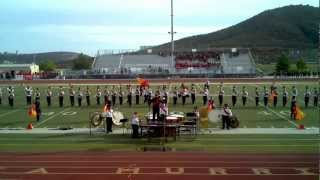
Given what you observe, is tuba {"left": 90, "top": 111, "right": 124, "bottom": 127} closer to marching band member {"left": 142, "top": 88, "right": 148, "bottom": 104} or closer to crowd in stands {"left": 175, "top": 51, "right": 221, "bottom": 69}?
marching band member {"left": 142, "top": 88, "right": 148, "bottom": 104}

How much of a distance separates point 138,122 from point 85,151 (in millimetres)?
3249

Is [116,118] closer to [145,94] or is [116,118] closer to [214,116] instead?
[214,116]

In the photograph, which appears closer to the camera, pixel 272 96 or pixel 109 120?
pixel 109 120

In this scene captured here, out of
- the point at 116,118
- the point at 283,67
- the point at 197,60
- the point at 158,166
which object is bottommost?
the point at 158,166

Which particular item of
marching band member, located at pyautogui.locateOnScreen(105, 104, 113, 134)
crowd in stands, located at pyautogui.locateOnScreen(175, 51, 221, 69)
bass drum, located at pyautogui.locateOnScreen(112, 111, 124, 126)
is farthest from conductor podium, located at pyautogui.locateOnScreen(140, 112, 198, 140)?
crowd in stands, located at pyautogui.locateOnScreen(175, 51, 221, 69)

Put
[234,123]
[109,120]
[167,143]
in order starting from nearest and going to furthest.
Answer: [167,143]
[109,120]
[234,123]

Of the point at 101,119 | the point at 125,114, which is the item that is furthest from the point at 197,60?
the point at 101,119

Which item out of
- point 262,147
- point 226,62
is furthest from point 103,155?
point 226,62

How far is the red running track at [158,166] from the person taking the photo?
13.0 m

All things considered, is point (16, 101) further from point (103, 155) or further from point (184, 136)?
point (103, 155)

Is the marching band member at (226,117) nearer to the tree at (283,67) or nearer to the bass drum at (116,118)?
the bass drum at (116,118)

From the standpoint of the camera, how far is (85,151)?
16891 mm

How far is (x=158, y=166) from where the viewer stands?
14.2 meters

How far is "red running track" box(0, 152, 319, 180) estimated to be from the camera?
42.7 ft
